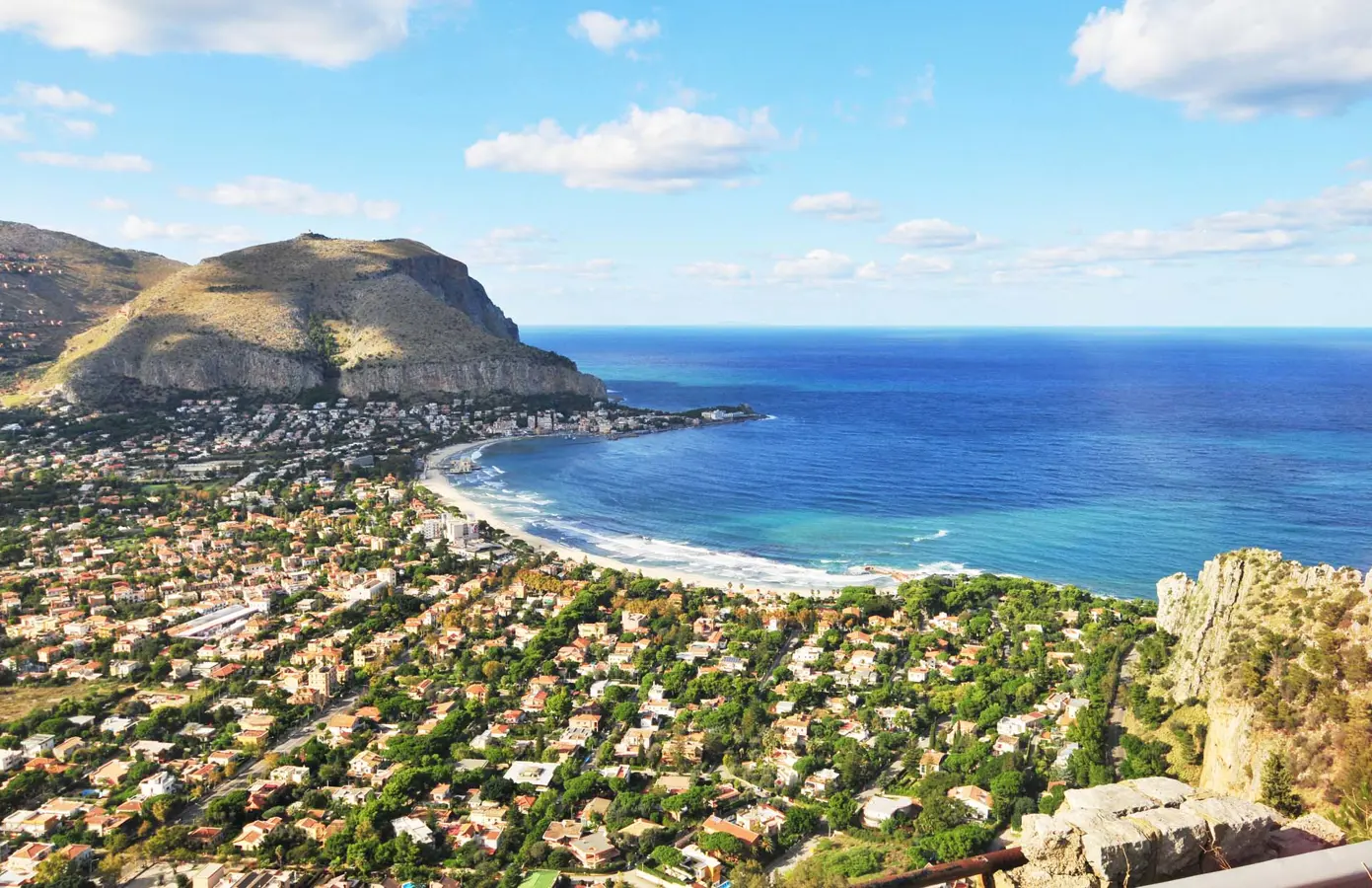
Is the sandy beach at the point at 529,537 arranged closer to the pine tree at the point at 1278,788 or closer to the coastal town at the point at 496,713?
the coastal town at the point at 496,713

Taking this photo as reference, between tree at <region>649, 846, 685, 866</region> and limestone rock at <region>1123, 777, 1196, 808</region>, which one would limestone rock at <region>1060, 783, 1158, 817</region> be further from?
tree at <region>649, 846, 685, 866</region>

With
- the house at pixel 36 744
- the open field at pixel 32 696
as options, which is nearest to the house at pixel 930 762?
the house at pixel 36 744

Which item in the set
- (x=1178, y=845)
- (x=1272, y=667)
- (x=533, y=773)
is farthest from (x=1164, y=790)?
(x=533, y=773)

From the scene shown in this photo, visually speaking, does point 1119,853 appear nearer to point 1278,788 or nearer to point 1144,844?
point 1144,844

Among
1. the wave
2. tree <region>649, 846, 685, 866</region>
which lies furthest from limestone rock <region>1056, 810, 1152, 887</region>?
the wave

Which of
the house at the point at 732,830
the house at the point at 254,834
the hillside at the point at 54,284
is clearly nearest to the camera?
the house at the point at 732,830

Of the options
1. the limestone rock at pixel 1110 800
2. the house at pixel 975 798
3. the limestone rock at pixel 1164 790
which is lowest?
the house at pixel 975 798

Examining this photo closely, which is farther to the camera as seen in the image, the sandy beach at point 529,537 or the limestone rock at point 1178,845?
the sandy beach at point 529,537
